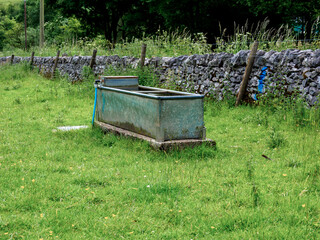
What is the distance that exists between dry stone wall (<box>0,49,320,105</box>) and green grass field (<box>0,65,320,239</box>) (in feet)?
3.07

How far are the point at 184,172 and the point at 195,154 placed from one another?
2.84 ft

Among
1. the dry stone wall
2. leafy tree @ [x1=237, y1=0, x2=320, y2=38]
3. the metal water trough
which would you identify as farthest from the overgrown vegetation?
the metal water trough

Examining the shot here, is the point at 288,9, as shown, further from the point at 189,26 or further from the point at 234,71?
the point at 234,71

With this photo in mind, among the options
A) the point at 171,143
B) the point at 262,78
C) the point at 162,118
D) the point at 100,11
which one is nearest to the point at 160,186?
the point at 171,143

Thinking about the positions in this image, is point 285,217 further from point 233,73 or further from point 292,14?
point 292,14

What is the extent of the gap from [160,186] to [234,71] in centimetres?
629

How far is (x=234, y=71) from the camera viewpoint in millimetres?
10094

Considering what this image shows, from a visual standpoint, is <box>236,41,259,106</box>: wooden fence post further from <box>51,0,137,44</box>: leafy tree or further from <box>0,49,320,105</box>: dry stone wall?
<box>51,0,137,44</box>: leafy tree

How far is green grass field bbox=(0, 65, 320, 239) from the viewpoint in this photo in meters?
3.57

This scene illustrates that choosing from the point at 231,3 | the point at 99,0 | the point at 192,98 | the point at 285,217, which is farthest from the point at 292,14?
the point at 285,217

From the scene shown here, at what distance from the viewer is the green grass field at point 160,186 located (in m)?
3.57

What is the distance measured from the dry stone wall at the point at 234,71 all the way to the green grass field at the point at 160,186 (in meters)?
0.94

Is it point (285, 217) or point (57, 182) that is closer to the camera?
point (285, 217)

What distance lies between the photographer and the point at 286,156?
5879 mm
